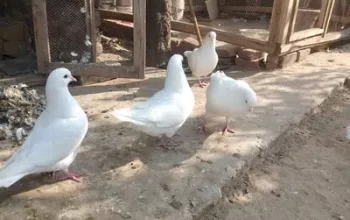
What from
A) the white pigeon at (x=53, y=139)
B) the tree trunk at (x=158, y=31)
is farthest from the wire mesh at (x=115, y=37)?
the white pigeon at (x=53, y=139)

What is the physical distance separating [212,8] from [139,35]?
13.3 ft

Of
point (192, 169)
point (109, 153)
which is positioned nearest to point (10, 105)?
point (109, 153)

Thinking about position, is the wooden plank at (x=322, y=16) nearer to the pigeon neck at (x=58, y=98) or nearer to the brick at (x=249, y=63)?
the brick at (x=249, y=63)

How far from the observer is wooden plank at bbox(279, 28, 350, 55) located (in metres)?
5.15

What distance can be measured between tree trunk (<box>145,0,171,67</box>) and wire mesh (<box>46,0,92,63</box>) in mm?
941

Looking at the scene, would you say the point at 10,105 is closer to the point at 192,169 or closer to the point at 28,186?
the point at 28,186

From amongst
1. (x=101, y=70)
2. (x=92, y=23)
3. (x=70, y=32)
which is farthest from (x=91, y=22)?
(x=101, y=70)

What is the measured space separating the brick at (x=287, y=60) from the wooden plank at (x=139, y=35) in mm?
1891

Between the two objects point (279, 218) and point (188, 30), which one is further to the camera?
point (188, 30)

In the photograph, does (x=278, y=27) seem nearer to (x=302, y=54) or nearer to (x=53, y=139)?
(x=302, y=54)

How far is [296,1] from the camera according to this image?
4.89m

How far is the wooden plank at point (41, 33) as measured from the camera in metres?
3.99

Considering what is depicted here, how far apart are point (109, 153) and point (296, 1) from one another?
3089 mm

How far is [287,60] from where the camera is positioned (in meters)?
5.31
